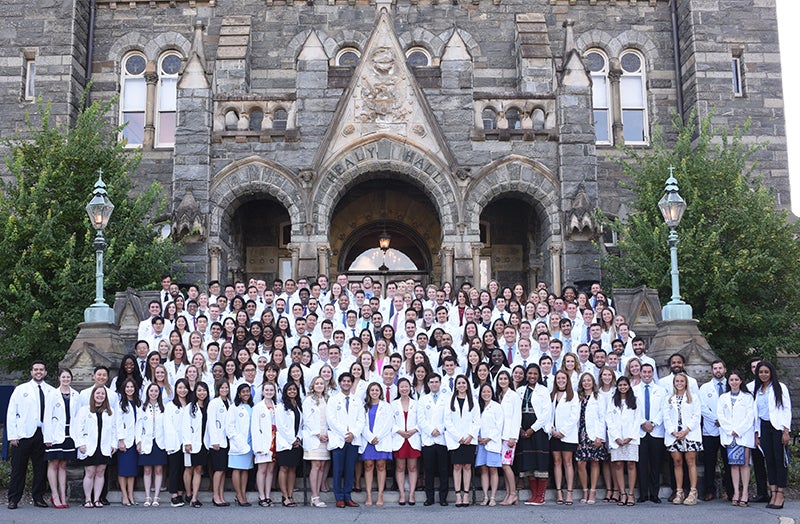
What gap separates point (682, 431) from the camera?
11.4 meters

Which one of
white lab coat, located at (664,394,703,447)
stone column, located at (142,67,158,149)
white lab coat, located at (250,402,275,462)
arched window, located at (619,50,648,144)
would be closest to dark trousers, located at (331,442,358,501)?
white lab coat, located at (250,402,275,462)

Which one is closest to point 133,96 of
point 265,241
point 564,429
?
point 265,241

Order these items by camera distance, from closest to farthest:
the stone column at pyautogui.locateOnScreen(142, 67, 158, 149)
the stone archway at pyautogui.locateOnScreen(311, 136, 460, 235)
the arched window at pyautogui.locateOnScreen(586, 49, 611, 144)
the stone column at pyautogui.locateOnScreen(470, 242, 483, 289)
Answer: the stone column at pyautogui.locateOnScreen(470, 242, 483, 289) < the stone archway at pyautogui.locateOnScreen(311, 136, 460, 235) < the stone column at pyautogui.locateOnScreen(142, 67, 158, 149) < the arched window at pyautogui.locateOnScreen(586, 49, 611, 144)

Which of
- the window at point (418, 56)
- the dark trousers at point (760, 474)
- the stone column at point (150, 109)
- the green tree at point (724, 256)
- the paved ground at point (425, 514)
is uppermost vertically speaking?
the window at point (418, 56)

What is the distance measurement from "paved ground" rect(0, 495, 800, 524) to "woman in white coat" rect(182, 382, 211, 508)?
33 cm

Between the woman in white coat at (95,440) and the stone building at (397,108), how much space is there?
7145 millimetres

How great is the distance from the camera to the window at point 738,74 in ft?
70.6

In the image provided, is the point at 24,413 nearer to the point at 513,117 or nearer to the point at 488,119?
the point at 488,119

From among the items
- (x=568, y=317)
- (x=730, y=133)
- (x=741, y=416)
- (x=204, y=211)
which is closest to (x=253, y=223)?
(x=204, y=211)

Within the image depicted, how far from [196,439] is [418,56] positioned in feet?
44.2

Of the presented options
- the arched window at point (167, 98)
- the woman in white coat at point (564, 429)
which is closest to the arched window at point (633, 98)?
the arched window at point (167, 98)

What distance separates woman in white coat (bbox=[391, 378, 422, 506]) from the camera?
452 inches

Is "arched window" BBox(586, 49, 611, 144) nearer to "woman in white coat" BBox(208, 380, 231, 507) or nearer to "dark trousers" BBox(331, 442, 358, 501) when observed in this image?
"dark trousers" BBox(331, 442, 358, 501)

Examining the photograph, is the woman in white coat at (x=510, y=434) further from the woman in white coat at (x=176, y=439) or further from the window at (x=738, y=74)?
the window at (x=738, y=74)
